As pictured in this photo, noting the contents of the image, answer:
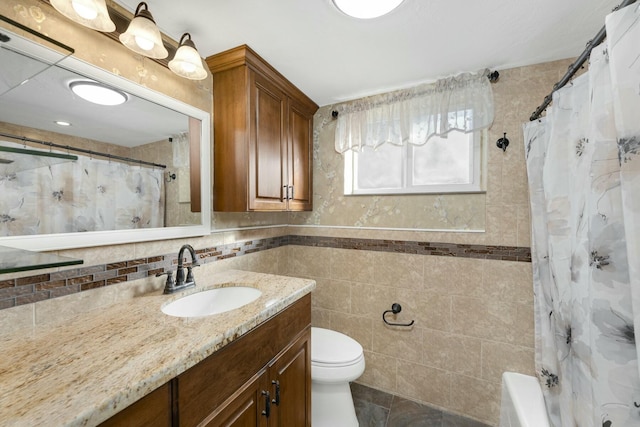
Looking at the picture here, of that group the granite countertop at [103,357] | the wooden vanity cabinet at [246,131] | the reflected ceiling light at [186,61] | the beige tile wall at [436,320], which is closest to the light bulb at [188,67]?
the reflected ceiling light at [186,61]

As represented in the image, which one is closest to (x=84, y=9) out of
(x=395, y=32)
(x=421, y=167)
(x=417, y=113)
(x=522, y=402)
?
(x=395, y=32)

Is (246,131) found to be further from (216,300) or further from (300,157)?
(216,300)

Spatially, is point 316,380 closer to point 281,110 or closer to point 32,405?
A: point 32,405

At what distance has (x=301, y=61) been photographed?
1454mm

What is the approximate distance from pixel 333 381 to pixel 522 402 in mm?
934

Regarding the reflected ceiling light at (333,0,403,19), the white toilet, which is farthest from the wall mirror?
the white toilet

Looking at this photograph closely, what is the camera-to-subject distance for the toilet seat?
1.40 metres

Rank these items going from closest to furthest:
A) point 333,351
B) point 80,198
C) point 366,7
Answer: point 80,198, point 366,7, point 333,351

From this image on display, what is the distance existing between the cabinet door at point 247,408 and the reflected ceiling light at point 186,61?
4.45 ft

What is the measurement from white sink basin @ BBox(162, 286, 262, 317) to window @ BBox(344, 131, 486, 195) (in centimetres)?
110

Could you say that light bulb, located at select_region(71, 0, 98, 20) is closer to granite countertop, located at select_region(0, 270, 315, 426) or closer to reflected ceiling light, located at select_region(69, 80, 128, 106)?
reflected ceiling light, located at select_region(69, 80, 128, 106)

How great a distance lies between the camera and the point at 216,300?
50.1 inches

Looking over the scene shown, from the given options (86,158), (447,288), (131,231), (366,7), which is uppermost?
(366,7)

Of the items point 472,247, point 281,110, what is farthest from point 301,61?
point 472,247
